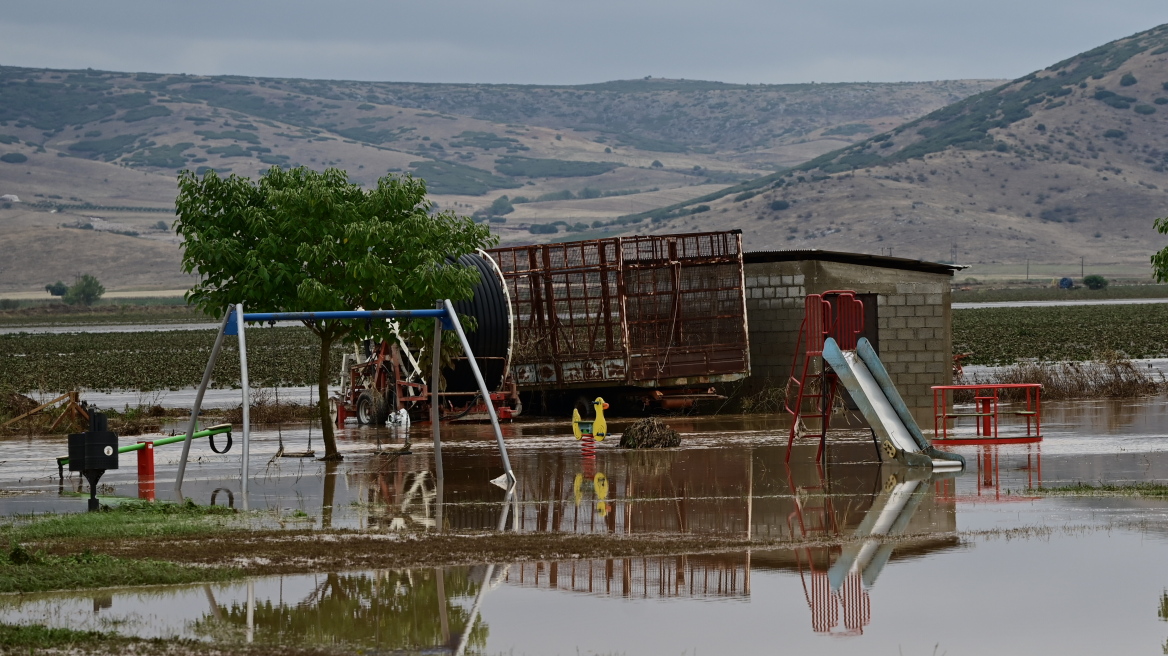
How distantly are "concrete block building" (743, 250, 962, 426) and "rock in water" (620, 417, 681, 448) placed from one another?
21.9ft

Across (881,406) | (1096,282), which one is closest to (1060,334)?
(881,406)

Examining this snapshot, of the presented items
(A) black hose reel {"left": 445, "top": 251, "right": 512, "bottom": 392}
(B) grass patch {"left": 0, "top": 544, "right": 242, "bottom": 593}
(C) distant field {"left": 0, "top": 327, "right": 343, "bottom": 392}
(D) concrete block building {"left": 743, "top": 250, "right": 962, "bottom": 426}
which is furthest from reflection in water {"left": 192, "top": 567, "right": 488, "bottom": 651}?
(C) distant field {"left": 0, "top": 327, "right": 343, "bottom": 392}

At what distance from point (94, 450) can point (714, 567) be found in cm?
761

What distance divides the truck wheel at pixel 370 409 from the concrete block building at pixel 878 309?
7.36m

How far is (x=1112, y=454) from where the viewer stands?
20000mm

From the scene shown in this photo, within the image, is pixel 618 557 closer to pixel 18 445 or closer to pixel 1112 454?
pixel 1112 454

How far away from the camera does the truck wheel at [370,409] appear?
94.7 ft

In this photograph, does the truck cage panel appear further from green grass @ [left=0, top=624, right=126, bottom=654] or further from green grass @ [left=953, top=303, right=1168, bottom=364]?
green grass @ [left=953, top=303, right=1168, bottom=364]

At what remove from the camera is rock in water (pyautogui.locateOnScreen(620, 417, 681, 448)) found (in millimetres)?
22156

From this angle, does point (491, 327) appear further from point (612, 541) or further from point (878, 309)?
point (612, 541)

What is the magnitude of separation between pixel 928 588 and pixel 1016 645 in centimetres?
166

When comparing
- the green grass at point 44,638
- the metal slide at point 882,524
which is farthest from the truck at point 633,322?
the green grass at point 44,638

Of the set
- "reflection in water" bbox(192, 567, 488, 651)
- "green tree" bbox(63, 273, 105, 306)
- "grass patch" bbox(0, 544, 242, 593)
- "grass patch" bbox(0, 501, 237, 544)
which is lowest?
"reflection in water" bbox(192, 567, 488, 651)

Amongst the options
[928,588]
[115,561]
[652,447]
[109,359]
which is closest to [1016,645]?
[928,588]
